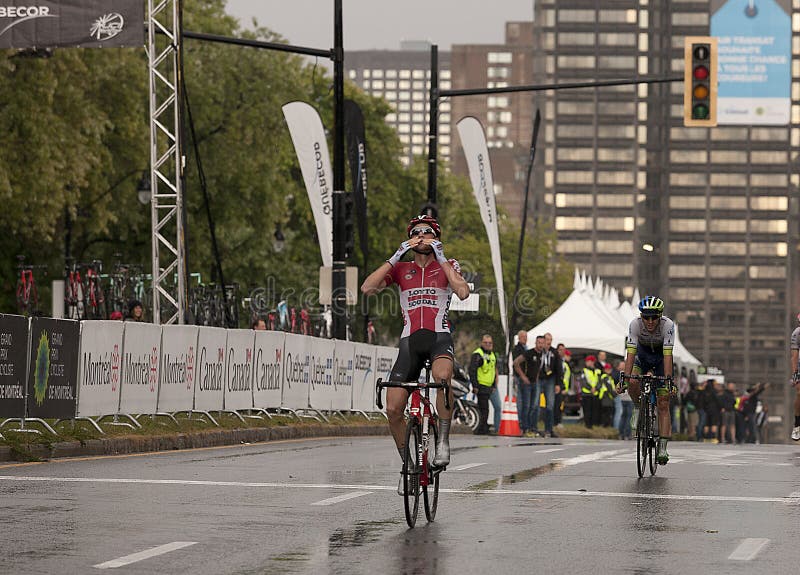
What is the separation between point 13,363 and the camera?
1734 cm

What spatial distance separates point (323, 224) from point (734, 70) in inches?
4259

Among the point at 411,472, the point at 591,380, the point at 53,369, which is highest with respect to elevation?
the point at 591,380

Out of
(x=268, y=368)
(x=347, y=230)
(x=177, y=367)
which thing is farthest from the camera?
(x=347, y=230)

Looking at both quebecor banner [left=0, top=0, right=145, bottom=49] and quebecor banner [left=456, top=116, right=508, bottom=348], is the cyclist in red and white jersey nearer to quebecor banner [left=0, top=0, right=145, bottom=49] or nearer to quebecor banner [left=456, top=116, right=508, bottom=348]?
quebecor banner [left=0, top=0, right=145, bottom=49]

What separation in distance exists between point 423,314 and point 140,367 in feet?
31.7

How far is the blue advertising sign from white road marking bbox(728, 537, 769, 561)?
393ft

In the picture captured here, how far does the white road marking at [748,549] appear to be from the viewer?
957 cm

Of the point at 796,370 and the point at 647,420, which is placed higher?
the point at 796,370

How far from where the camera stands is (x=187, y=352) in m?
22.2

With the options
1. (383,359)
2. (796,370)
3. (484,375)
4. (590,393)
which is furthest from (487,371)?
(796,370)

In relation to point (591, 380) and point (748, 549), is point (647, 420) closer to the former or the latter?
point (748, 549)

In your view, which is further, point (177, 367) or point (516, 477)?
point (177, 367)

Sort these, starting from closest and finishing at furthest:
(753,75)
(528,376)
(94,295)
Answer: (528,376) < (94,295) < (753,75)

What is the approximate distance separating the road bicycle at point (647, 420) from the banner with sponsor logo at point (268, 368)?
9315mm
